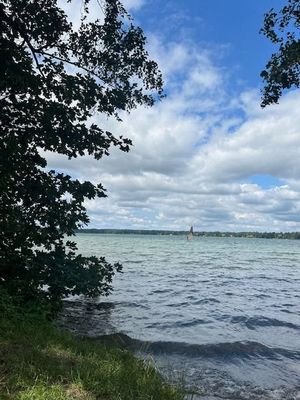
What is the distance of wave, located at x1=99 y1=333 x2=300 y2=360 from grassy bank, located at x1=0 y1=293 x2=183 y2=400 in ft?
10.5

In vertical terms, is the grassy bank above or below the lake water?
above

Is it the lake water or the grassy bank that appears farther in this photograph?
the lake water

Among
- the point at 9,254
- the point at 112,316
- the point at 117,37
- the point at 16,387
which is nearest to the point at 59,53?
the point at 117,37

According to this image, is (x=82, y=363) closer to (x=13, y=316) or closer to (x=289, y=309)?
(x=13, y=316)

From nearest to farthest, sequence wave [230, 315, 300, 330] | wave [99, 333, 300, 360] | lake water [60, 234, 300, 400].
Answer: lake water [60, 234, 300, 400] < wave [99, 333, 300, 360] < wave [230, 315, 300, 330]

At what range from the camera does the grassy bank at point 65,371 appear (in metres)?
4.97

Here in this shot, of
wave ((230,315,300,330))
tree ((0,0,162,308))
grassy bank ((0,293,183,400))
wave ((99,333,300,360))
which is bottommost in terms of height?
wave ((99,333,300,360))

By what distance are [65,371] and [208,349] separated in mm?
6080

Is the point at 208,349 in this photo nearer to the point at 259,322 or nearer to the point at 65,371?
the point at 259,322

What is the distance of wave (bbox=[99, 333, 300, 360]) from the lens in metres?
10.4

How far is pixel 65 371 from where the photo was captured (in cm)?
558

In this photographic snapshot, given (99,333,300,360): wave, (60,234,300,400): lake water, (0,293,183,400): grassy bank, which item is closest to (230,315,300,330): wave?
(60,234,300,400): lake water

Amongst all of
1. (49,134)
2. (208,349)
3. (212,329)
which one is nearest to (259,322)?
(212,329)

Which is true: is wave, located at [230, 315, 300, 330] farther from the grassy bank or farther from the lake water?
the grassy bank
